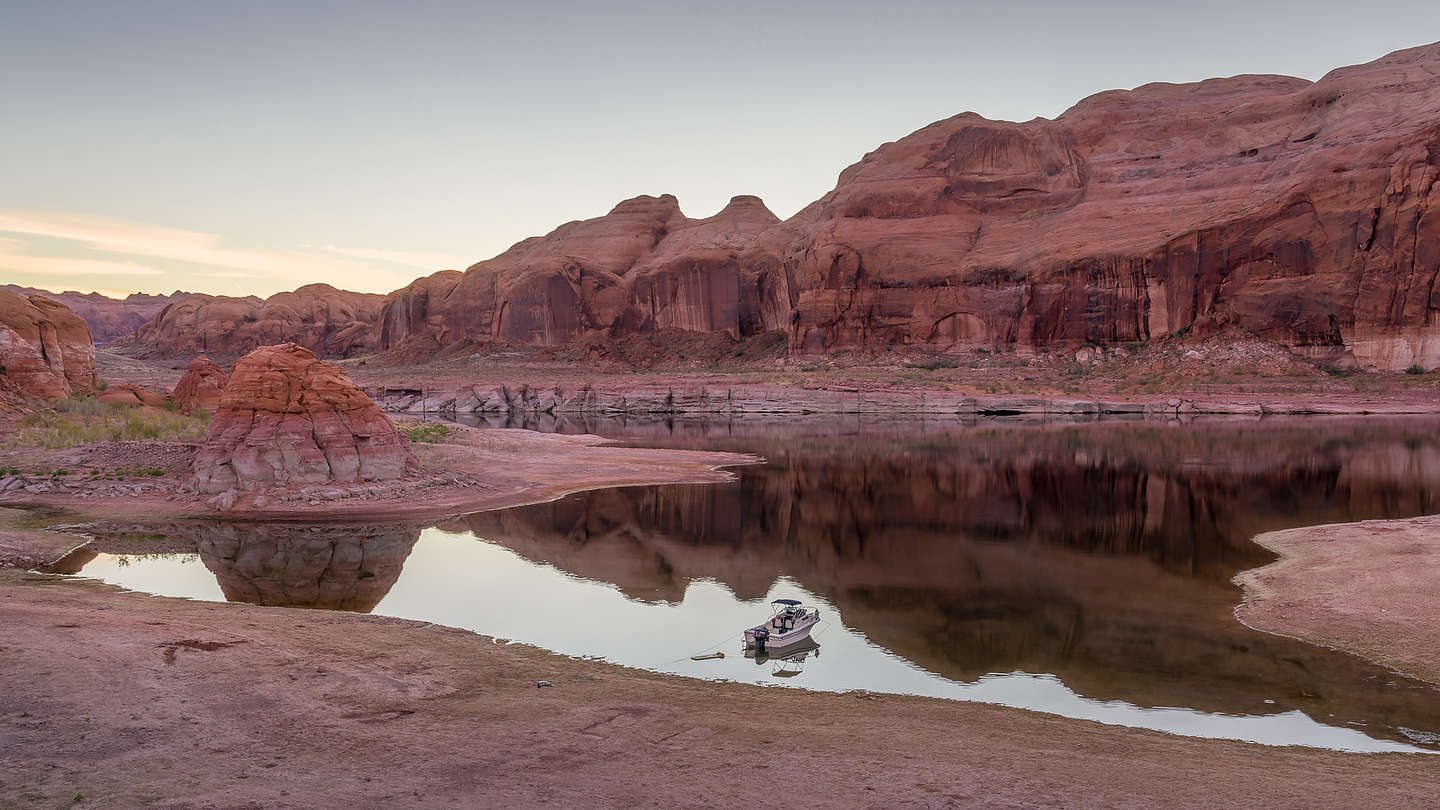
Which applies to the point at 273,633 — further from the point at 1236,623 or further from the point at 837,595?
the point at 1236,623

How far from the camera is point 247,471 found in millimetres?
25078

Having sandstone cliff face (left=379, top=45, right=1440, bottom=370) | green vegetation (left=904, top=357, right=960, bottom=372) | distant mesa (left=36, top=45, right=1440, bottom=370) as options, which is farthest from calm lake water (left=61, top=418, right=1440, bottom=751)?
green vegetation (left=904, top=357, right=960, bottom=372)

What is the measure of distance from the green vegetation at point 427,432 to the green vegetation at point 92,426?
7730 millimetres

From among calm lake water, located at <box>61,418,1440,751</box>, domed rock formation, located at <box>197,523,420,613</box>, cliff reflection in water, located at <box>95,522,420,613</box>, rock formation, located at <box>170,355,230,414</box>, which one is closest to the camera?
calm lake water, located at <box>61,418,1440,751</box>

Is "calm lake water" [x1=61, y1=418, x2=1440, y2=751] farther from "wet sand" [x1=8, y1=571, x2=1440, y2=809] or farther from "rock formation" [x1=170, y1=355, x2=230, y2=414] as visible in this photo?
"rock formation" [x1=170, y1=355, x2=230, y2=414]

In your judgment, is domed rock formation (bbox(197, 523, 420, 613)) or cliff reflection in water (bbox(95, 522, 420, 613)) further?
cliff reflection in water (bbox(95, 522, 420, 613))

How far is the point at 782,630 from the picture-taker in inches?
532

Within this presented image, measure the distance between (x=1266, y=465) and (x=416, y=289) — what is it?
5234 inches

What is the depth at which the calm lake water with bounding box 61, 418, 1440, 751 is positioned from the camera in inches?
454

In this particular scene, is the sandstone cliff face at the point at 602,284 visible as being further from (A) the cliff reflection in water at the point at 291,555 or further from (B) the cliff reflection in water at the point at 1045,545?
(A) the cliff reflection in water at the point at 291,555

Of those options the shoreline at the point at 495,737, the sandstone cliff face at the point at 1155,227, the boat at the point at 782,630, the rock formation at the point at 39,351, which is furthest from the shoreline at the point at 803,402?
the shoreline at the point at 495,737

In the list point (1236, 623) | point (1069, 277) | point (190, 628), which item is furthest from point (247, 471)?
point (1069, 277)

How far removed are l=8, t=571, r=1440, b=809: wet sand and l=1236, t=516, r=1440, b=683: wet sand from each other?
5.07m

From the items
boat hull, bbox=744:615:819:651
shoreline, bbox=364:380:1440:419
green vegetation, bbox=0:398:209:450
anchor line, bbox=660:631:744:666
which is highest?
green vegetation, bbox=0:398:209:450
